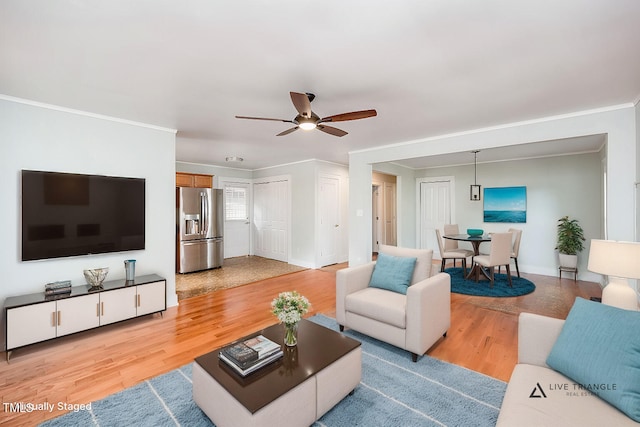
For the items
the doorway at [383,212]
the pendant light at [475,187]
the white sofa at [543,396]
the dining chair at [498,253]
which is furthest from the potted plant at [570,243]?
the white sofa at [543,396]

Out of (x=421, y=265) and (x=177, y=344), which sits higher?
(x=421, y=265)

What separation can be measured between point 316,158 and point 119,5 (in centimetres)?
→ 466

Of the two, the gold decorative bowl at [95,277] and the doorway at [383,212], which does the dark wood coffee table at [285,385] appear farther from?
the doorway at [383,212]

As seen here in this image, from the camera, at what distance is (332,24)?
1.68 metres

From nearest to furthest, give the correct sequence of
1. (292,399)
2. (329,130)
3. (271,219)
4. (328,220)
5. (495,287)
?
1. (292,399)
2. (329,130)
3. (495,287)
4. (328,220)
5. (271,219)

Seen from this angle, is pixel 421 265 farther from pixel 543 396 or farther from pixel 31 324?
pixel 31 324

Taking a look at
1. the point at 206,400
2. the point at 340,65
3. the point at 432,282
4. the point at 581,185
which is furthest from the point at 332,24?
the point at 581,185

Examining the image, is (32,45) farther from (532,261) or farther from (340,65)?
(532,261)

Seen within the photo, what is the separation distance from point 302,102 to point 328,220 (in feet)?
14.4

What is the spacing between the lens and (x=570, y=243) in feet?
16.6

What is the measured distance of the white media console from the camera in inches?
99.4

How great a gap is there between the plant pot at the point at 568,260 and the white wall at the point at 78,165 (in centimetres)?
641

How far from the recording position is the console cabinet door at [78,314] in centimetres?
272

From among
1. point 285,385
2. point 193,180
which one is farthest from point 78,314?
point 193,180
